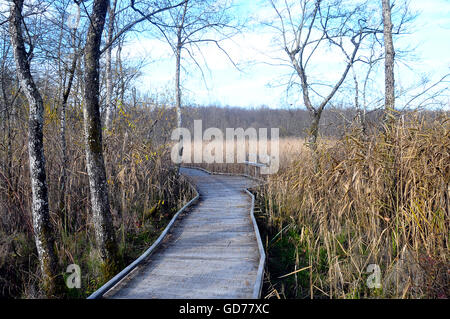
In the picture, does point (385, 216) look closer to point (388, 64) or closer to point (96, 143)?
point (388, 64)

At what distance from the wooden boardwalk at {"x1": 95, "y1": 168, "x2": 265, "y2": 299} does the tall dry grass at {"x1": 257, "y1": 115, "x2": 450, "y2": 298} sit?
0.54 metres

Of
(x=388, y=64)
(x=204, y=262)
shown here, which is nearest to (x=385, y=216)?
(x=204, y=262)

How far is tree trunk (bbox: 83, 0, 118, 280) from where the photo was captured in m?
4.05

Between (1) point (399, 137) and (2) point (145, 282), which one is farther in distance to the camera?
(1) point (399, 137)

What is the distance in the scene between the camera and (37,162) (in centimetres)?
412

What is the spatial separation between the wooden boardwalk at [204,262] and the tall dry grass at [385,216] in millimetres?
541

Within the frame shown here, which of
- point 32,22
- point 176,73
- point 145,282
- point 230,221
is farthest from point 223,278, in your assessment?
point 176,73

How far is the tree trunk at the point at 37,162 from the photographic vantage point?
408cm

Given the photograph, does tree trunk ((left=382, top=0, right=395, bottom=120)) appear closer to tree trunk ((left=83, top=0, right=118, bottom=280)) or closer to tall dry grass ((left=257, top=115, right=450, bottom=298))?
tall dry grass ((left=257, top=115, right=450, bottom=298))

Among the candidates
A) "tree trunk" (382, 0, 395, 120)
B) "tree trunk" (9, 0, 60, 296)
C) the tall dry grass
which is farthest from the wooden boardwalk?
"tree trunk" (382, 0, 395, 120)
